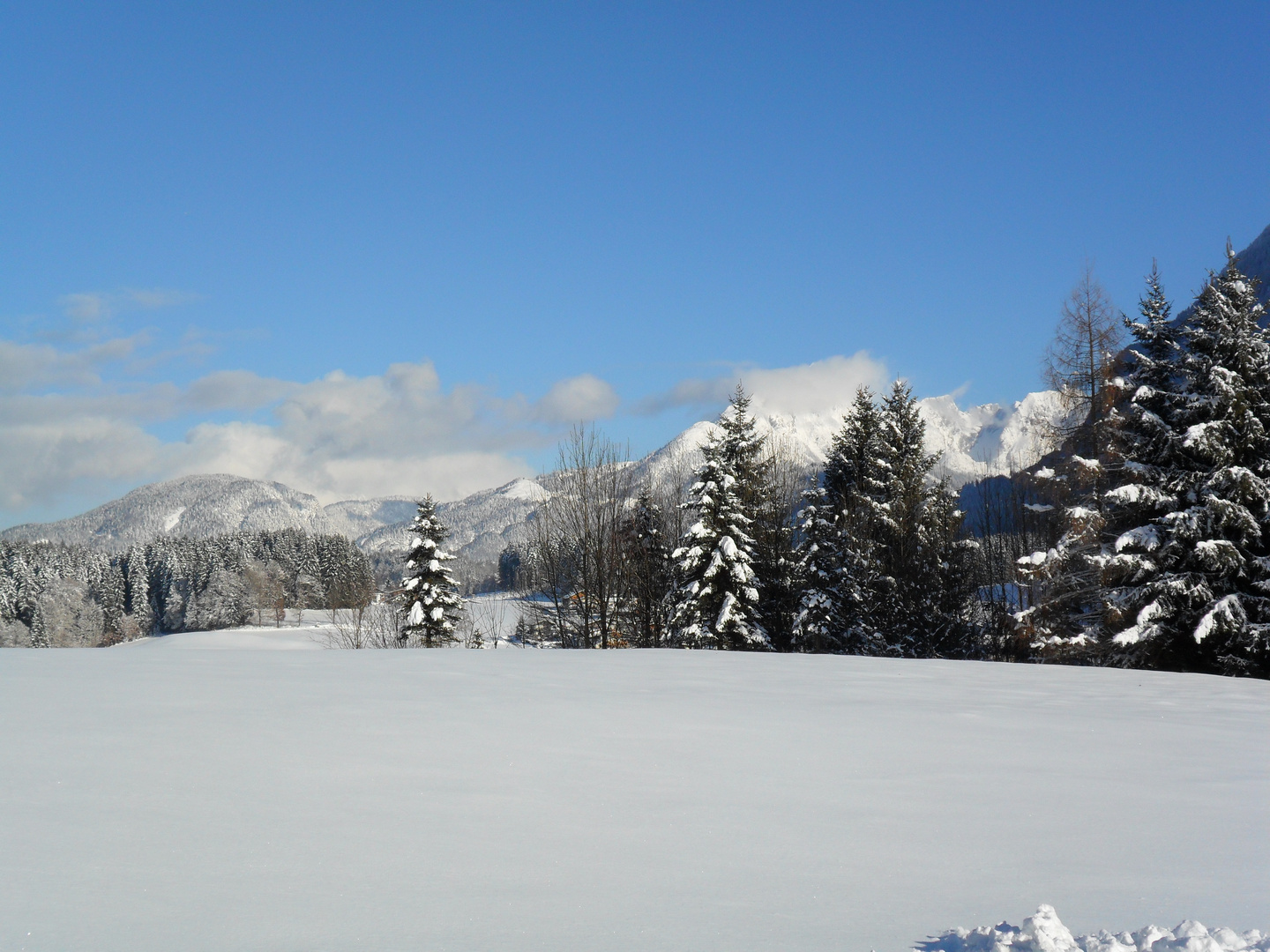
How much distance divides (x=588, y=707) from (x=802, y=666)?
508cm

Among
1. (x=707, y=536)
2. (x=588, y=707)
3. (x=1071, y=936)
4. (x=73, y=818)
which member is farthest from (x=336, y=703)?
(x=707, y=536)

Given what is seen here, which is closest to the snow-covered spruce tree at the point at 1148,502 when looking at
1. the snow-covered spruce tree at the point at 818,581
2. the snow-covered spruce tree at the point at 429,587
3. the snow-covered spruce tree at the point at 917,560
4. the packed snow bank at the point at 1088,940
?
the snow-covered spruce tree at the point at 917,560

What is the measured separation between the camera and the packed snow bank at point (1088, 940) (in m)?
2.43

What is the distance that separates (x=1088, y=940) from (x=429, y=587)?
28.3m

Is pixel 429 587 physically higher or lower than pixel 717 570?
lower

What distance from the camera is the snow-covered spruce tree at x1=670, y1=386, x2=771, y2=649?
960 inches

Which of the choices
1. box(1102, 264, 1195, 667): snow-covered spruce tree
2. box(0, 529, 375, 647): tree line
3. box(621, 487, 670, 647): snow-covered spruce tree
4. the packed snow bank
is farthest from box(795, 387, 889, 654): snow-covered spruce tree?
box(0, 529, 375, 647): tree line

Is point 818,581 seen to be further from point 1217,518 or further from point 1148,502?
point 1217,518

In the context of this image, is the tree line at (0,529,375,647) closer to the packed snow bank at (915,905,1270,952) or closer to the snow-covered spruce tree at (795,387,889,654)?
the snow-covered spruce tree at (795,387,889,654)

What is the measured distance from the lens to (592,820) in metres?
3.83

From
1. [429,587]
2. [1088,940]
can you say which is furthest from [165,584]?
[1088,940]

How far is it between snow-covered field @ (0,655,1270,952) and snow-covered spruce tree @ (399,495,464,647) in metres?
21.7

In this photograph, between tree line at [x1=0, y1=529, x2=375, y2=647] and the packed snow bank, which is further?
tree line at [x1=0, y1=529, x2=375, y2=647]

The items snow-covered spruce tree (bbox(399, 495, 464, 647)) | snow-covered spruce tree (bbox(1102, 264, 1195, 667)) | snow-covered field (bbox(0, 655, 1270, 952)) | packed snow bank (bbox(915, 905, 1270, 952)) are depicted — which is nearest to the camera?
packed snow bank (bbox(915, 905, 1270, 952))
